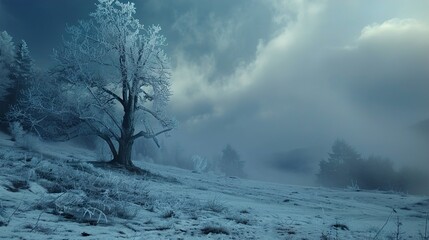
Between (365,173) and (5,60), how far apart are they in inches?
2234

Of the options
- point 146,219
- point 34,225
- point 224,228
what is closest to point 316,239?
point 224,228

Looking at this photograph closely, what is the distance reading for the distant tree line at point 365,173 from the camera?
193ft

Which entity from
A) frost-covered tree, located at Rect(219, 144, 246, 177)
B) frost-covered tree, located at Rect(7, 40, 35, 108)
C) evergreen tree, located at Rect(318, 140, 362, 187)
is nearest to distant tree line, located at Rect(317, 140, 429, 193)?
evergreen tree, located at Rect(318, 140, 362, 187)

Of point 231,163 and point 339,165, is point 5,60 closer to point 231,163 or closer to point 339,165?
point 339,165

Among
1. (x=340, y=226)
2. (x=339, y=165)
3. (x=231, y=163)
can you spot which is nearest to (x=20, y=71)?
(x=340, y=226)

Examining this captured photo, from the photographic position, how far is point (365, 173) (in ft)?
207

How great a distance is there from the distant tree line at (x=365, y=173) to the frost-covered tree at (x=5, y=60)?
47138mm

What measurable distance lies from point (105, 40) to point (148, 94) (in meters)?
3.94

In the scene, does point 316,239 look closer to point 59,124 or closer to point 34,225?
point 34,225

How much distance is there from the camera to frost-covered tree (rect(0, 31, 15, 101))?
35.9 metres

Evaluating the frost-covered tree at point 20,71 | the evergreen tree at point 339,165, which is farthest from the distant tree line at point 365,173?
the frost-covered tree at point 20,71

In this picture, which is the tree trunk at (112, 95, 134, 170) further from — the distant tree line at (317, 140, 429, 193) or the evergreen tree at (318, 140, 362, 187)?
the evergreen tree at (318, 140, 362, 187)

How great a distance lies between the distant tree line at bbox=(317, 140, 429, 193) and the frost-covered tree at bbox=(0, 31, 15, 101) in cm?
4714

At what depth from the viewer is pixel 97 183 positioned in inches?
292
